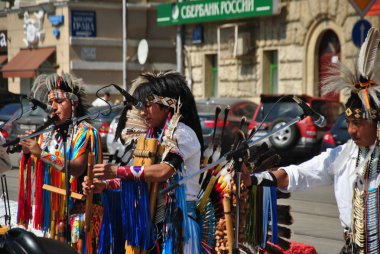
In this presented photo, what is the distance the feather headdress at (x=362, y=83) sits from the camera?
5.17m

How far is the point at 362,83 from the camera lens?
5.27 metres

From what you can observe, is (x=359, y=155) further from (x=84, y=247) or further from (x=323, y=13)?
(x=323, y=13)

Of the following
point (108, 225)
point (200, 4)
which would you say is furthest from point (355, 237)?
point (200, 4)

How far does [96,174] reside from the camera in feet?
18.2

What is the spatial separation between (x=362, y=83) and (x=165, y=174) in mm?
1270

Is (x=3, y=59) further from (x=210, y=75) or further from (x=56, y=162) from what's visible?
(x=56, y=162)

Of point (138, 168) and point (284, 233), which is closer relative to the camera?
point (138, 168)

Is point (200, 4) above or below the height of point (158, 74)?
above

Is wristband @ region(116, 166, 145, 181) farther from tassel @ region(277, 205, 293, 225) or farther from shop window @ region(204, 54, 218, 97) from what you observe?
shop window @ region(204, 54, 218, 97)

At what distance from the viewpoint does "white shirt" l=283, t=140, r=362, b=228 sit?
17.1 feet

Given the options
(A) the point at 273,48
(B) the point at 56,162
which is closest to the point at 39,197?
(B) the point at 56,162

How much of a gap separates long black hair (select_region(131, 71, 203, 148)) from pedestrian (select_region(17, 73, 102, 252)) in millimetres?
833

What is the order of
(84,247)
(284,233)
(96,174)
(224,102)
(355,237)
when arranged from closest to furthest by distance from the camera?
(355,237)
(96,174)
(284,233)
(84,247)
(224,102)

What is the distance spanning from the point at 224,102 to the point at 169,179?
54.3 ft
